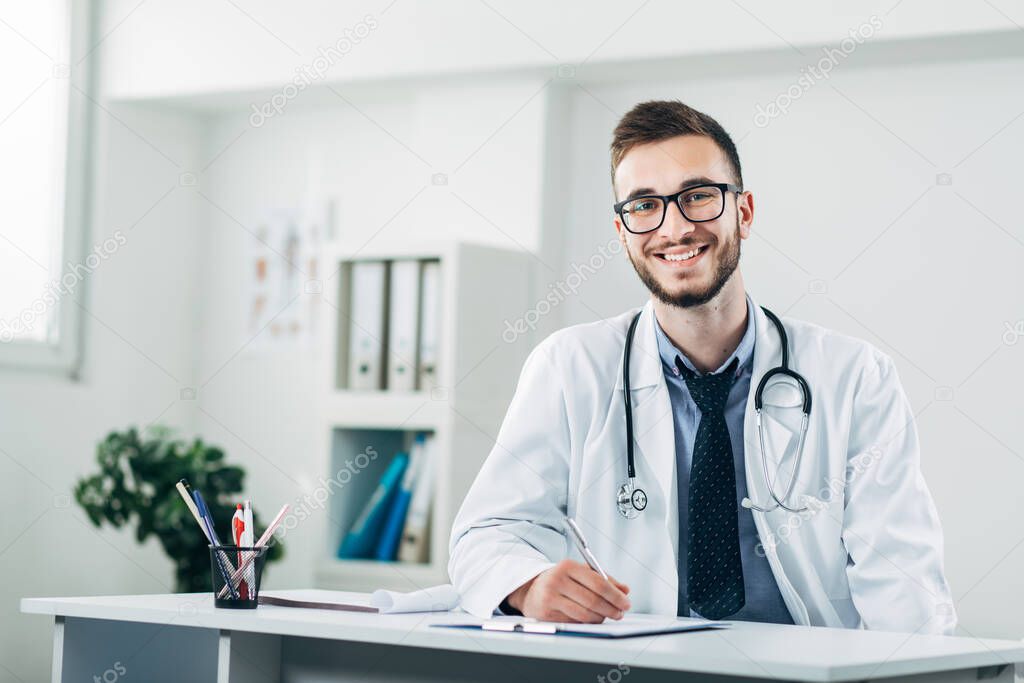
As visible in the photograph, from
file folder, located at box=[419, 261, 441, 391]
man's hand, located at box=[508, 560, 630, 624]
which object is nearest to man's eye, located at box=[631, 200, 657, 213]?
man's hand, located at box=[508, 560, 630, 624]

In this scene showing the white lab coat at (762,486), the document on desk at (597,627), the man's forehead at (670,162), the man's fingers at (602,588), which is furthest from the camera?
the man's forehead at (670,162)

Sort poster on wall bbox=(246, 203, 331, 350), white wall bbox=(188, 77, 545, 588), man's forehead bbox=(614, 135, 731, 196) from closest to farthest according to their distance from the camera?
man's forehead bbox=(614, 135, 731, 196) → white wall bbox=(188, 77, 545, 588) → poster on wall bbox=(246, 203, 331, 350)

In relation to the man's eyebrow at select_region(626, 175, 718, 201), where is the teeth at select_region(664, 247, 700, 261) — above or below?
below

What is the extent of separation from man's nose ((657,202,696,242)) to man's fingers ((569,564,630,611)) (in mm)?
721

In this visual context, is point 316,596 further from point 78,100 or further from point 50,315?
point 78,100

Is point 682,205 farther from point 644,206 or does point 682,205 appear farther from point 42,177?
point 42,177

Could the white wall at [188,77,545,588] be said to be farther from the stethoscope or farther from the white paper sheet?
the white paper sheet

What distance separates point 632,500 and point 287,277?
7.91 feet

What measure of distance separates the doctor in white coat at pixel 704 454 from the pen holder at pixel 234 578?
312mm

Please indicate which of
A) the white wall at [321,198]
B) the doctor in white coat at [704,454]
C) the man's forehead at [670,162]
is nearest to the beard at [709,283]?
the doctor in white coat at [704,454]

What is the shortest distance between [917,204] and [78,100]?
274cm

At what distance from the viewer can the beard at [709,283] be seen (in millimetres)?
2148

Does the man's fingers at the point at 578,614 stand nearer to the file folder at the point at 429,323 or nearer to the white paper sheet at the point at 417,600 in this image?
the white paper sheet at the point at 417,600

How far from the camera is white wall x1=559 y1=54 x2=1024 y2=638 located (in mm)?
3197
